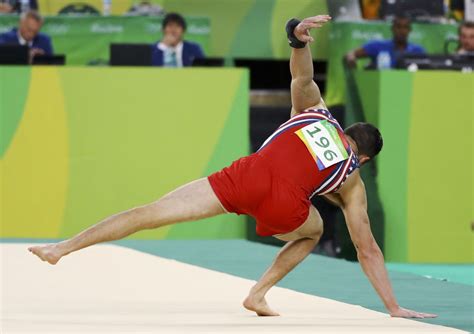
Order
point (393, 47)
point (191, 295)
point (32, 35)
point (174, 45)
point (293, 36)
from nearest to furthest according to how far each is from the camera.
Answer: point (293, 36)
point (191, 295)
point (174, 45)
point (32, 35)
point (393, 47)

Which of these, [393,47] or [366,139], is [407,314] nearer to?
[366,139]

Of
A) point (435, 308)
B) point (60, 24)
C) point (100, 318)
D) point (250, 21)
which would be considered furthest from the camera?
point (250, 21)

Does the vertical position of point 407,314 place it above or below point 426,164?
above

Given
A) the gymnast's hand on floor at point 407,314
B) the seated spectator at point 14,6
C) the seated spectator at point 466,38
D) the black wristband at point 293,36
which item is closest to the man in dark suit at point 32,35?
the seated spectator at point 14,6

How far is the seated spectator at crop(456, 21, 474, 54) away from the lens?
13844 mm

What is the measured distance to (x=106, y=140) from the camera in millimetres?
12469

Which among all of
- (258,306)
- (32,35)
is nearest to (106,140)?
(32,35)

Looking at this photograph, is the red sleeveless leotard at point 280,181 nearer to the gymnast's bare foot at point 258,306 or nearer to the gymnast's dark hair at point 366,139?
the gymnast's dark hair at point 366,139

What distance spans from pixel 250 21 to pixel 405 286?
730 centimetres

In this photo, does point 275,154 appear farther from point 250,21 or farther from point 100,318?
point 250,21

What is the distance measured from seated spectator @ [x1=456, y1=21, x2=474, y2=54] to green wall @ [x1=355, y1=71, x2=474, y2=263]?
65.0 inches

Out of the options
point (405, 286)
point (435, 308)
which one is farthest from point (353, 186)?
point (405, 286)

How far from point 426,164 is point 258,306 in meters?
5.77

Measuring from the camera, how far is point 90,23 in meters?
14.6
